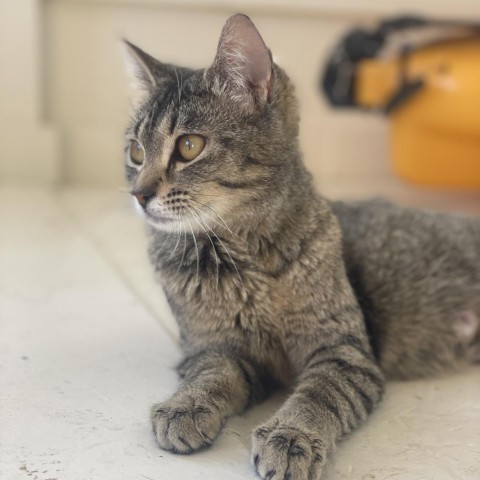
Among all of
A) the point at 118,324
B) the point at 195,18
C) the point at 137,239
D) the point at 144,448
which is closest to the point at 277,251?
the point at 144,448

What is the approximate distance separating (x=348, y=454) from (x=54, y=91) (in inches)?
106

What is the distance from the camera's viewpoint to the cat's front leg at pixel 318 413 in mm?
1032

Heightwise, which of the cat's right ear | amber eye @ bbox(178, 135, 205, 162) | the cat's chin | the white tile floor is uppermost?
the cat's right ear

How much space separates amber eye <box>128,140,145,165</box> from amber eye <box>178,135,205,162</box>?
0.33ft

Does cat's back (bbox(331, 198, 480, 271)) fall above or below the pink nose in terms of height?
below

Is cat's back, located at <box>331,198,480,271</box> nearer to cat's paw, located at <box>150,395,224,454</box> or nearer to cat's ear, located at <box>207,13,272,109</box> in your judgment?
cat's ear, located at <box>207,13,272,109</box>

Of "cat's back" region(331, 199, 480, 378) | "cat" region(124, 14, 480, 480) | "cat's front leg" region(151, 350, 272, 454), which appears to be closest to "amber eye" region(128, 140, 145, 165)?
"cat" region(124, 14, 480, 480)

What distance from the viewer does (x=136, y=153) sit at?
1356 millimetres

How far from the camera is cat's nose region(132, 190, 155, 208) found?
122cm

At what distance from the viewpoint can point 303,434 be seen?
1.07 m

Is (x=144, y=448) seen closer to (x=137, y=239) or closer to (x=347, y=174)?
(x=137, y=239)

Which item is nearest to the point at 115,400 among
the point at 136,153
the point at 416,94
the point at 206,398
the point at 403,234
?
the point at 206,398

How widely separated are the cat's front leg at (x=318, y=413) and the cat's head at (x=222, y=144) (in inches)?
11.8

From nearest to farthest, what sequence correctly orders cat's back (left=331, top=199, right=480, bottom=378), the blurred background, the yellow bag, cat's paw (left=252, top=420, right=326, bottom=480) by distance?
cat's paw (left=252, top=420, right=326, bottom=480)
cat's back (left=331, top=199, right=480, bottom=378)
the yellow bag
the blurred background
